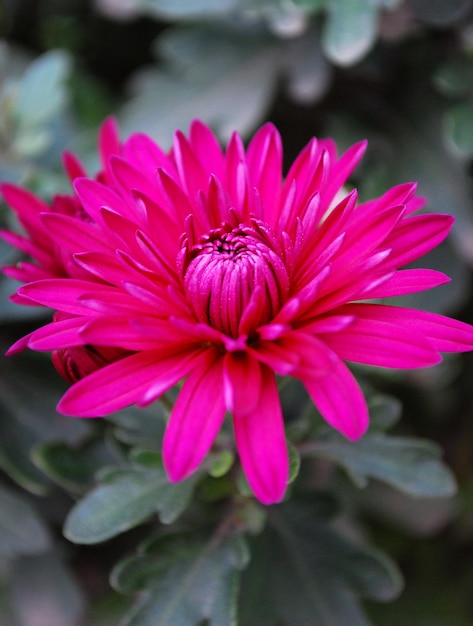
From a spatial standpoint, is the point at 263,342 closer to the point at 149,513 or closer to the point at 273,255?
the point at 273,255

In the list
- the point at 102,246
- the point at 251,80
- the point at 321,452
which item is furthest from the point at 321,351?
the point at 251,80

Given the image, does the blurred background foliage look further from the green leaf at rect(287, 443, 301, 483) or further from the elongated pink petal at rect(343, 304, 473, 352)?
the elongated pink petal at rect(343, 304, 473, 352)

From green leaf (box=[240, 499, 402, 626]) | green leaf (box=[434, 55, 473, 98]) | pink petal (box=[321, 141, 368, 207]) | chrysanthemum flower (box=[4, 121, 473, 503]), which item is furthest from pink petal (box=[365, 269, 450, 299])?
green leaf (box=[434, 55, 473, 98])

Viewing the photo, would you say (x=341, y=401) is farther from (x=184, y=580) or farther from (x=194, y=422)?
(x=184, y=580)

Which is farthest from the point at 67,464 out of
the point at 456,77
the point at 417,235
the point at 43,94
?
the point at 456,77

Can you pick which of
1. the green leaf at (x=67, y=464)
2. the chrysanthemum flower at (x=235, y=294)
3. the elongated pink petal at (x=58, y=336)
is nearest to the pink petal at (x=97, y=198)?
the chrysanthemum flower at (x=235, y=294)
